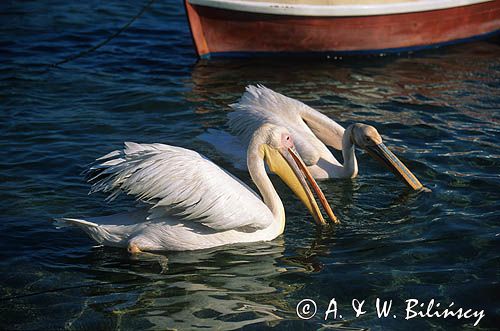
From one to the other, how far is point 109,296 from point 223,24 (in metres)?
4.69

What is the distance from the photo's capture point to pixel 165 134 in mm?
6543

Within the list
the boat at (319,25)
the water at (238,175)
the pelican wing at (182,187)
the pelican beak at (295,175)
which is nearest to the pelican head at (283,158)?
the pelican beak at (295,175)

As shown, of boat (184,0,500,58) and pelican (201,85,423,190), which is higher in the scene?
boat (184,0,500,58)

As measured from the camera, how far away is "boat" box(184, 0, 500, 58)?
8102 millimetres

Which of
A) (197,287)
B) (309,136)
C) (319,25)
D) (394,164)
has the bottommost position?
(197,287)

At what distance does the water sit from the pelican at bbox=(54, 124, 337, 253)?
11 cm

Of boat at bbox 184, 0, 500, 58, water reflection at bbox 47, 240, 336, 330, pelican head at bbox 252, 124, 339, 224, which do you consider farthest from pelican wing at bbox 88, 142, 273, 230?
boat at bbox 184, 0, 500, 58

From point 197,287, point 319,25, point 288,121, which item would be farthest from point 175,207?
point 319,25

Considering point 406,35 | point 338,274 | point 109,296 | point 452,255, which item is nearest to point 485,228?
point 452,255

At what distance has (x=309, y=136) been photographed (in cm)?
593

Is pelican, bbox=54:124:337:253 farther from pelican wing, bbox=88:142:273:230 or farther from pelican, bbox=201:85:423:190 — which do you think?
pelican, bbox=201:85:423:190

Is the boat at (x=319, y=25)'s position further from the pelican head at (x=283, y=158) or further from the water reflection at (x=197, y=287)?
the water reflection at (x=197, y=287)

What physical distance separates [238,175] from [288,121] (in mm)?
562

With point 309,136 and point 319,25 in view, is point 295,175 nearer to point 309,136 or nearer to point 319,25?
point 309,136
